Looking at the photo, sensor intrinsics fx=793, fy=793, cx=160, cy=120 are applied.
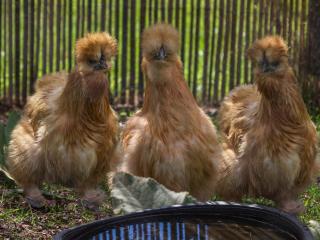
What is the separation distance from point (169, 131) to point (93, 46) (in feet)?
2.93

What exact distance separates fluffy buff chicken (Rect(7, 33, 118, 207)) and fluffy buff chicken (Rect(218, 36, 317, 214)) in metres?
1.02

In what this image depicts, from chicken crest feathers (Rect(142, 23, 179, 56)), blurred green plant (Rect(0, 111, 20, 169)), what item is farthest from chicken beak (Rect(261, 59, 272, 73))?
blurred green plant (Rect(0, 111, 20, 169))

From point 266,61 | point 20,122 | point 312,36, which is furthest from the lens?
point 312,36

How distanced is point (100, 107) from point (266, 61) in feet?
4.35

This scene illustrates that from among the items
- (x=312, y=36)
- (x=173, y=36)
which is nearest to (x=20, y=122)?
(x=173, y=36)

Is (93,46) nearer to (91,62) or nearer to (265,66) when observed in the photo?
(91,62)

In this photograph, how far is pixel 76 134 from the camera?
6078mm

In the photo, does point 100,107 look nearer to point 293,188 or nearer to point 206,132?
point 206,132

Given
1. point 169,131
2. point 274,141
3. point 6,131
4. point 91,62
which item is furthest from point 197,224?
point 6,131

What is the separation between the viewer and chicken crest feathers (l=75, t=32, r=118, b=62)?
19.6ft

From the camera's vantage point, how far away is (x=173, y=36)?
18.6ft

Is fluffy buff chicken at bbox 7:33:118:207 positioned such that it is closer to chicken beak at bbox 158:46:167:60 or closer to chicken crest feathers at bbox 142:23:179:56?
chicken crest feathers at bbox 142:23:179:56

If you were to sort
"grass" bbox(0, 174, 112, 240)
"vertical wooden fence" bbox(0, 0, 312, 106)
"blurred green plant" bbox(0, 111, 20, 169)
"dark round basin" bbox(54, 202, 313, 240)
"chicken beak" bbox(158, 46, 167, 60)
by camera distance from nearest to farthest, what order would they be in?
"dark round basin" bbox(54, 202, 313, 240) → "chicken beak" bbox(158, 46, 167, 60) → "grass" bbox(0, 174, 112, 240) → "blurred green plant" bbox(0, 111, 20, 169) → "vertical wooden fence" bbox(0, 0, 312, 106)

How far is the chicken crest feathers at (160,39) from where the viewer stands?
5.59m
